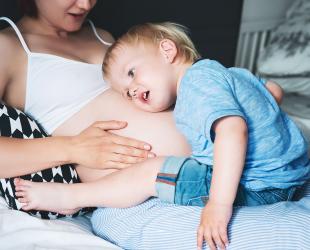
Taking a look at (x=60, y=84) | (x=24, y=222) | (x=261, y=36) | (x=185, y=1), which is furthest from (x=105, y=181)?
(x=261, y=36)

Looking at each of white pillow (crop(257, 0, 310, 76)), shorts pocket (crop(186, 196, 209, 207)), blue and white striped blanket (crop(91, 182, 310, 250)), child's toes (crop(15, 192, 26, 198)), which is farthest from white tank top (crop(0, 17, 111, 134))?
white pillow (crop(257, 0, 310, 76))

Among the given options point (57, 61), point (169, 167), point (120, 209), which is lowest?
point (120, 209)

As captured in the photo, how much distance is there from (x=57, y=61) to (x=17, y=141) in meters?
0.30

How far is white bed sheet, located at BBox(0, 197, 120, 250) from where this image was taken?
34.1 inches

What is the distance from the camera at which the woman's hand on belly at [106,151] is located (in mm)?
1061

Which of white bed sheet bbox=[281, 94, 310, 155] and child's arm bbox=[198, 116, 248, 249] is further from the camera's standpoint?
white bed sheet bbox=[281, 94, 310, 155]

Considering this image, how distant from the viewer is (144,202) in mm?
1006

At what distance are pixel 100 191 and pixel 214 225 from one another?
306mm

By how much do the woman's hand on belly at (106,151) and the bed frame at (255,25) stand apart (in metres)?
1.46

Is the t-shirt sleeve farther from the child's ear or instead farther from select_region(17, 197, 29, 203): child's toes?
select_region(17, 197, 29, 203): child's toes

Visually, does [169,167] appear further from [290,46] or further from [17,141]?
[290,46]

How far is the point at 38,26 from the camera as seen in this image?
4.30 feet

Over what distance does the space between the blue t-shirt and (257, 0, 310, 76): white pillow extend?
3.02ft

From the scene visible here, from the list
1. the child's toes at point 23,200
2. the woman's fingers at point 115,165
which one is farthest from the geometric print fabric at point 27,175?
the woman's fingers at point 115,165
